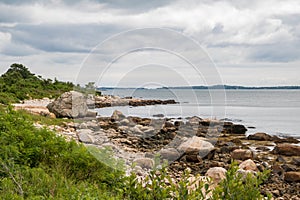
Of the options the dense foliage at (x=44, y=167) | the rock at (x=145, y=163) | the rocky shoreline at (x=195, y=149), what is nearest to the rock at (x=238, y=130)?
the rocky shoreline at (x=195, y=149)

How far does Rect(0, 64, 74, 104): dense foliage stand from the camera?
1064 inches

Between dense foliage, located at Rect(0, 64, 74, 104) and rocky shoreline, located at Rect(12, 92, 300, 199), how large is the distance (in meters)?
8.64

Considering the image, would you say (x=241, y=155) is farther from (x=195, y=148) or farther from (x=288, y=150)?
(x=288, y=150)

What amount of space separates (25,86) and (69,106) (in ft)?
57.0

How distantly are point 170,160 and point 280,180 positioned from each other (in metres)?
3.20

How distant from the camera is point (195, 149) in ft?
43.3

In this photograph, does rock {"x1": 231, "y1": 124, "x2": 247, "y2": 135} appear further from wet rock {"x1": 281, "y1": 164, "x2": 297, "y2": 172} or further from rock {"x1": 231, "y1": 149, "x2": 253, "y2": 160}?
wet rock {"x1": 281, "y1": 164, "x2": 297, "y2": 172}

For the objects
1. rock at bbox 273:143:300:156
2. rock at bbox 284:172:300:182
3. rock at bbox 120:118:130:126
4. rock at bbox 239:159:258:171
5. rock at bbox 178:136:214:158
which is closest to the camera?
rock at bbox 284:172:300:182

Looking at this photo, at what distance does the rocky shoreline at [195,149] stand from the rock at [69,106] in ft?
0.43

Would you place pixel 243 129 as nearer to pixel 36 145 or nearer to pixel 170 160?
pixel 170 160

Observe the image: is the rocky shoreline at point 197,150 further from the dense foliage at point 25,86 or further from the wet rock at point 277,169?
the dense foliage at point 25,86

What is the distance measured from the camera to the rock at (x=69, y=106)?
18062 mm

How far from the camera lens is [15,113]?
7.23 meters

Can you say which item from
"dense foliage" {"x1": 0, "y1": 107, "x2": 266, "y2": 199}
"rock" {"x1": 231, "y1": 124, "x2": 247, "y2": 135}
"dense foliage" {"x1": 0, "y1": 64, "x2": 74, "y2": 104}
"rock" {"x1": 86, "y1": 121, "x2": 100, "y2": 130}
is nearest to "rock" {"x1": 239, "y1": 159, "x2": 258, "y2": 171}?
"dense foliage" {"x1": 0, "y1": 107, "x2": 266, "y2": 199}
